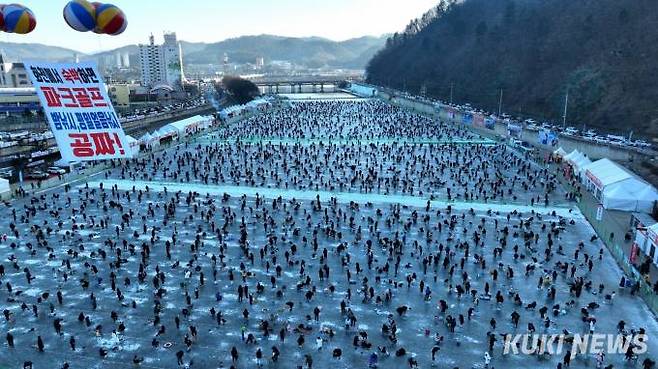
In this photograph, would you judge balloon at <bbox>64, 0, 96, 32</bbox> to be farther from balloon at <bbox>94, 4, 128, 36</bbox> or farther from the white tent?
the white tent

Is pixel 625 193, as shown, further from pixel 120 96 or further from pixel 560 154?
pixel 120 96

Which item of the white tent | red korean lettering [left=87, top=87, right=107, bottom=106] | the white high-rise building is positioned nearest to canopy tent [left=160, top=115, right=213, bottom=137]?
the white tent

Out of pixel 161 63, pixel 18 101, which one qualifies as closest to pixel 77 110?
pixel 18 101

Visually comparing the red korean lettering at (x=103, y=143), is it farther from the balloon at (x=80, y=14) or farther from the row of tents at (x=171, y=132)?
the row of tents at (x=171, y=132)

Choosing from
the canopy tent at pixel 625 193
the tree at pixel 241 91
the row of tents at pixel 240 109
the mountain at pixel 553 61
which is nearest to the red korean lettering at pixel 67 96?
the canopy tent at pixel 625 193

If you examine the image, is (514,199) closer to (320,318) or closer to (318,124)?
(320,318)

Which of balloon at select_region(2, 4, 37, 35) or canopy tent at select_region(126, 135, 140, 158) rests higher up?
balloon at select_region(2, 4, 37, 35)

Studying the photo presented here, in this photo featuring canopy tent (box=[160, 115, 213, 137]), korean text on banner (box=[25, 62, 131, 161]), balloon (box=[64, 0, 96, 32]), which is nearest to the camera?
korean text on banner (box=[25, 62, 131, 161])
